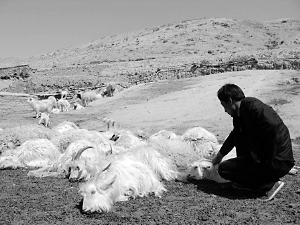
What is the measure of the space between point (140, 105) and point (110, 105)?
1930 millimetres

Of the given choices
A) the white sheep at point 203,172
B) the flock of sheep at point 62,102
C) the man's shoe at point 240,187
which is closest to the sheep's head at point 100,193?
the white sheep at point 203,172

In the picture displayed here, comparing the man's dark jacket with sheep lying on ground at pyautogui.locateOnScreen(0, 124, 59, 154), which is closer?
the man's dark jacket

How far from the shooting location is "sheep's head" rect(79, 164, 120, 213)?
4789 millimetres

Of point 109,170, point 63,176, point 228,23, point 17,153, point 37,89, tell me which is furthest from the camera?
point 228,23

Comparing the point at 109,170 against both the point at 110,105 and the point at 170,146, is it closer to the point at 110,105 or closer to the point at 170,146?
the point at 170,146

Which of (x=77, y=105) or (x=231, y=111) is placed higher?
(x=231, y=111)

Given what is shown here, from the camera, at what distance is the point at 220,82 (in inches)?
700

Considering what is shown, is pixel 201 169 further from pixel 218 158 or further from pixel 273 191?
pixel 273 191

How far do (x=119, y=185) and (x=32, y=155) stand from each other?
10.1ft

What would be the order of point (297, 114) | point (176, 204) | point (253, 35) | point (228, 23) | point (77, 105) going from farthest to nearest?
point (228, 23) → point (253, 35) → point (77, 105) → point (297, 114) → point (176, 204)

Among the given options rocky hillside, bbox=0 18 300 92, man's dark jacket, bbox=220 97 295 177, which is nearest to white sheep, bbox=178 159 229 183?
man's dark jacket, bbox=220 97 295 177

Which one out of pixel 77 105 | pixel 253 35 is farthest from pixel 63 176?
pixel 253 35

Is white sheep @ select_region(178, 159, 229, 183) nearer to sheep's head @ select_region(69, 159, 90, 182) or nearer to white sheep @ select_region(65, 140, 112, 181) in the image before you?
white sheep @ select_region(65, 140, 112, 181)

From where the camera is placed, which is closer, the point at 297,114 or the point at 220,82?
the point at 297,114
